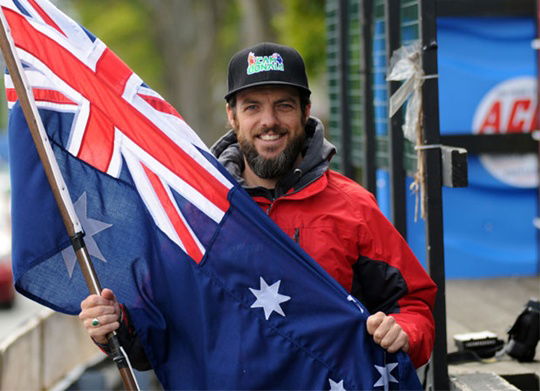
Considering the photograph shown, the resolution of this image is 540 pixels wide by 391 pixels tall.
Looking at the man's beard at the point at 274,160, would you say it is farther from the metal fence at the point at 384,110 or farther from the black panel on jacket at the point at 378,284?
the metal fence at the point at 384,110

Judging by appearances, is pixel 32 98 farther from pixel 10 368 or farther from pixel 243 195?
pixel 10 368

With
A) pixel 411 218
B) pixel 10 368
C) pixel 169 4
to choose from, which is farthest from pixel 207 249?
pixel 169 4

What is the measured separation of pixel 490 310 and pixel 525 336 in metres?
1.40

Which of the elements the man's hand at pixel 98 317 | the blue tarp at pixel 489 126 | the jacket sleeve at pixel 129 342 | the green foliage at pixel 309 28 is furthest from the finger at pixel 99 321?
the green foliage at pixel 309 28

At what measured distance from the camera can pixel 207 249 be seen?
4445 mm

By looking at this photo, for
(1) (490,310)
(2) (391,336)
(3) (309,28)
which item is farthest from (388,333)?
(3) (309,28)

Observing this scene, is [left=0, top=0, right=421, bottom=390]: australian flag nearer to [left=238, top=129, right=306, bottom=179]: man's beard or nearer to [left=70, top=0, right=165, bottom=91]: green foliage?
[left=238, top=129, right=306, bottom=179]: man's beard

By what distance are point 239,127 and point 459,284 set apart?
380 centimetres

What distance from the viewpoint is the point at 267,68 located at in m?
4.38

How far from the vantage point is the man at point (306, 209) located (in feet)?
14.1

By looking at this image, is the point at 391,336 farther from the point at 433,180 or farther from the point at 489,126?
the point at 489,126

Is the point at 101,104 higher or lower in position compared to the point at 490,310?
higher

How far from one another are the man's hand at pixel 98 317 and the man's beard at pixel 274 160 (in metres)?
0.79

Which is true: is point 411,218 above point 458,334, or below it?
above
